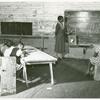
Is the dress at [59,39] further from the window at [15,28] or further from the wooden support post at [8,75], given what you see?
the wooden support post at [8,75]

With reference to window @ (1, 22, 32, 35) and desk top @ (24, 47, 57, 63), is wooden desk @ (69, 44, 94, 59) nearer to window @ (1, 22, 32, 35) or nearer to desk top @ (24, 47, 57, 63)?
desk top @ (24, 47, 57, 63)

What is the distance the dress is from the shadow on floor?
0.12 metres

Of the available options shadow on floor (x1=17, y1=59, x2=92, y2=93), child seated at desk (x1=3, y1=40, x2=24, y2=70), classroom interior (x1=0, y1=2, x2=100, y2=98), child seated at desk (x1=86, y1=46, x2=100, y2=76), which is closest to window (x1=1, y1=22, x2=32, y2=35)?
classroom interior (x1=0, y1=2, x2=100, y2=98)

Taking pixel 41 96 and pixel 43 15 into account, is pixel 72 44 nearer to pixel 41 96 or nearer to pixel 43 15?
pixel 43 15

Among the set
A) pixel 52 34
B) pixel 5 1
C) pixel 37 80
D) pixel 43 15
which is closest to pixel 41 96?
pixel 37 80

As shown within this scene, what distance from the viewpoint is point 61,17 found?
209 cm

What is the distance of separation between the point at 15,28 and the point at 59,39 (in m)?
0.44

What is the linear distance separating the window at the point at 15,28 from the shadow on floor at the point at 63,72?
0.34 meters

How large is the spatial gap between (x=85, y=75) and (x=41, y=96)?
46 centimetres

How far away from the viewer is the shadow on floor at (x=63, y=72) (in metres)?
2.06

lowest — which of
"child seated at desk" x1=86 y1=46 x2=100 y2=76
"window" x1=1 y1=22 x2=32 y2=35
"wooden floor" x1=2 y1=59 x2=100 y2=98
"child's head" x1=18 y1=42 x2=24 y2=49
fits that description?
"wooden floor" x1=2 y1=59 x2=100 y2=98

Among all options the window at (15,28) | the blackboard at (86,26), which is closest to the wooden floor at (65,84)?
the blackboard at (86,26)

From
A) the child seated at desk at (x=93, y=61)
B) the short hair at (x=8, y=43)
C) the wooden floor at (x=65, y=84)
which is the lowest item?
the wooden floor at (x=65, y=84)

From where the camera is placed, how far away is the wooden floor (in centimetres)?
205
